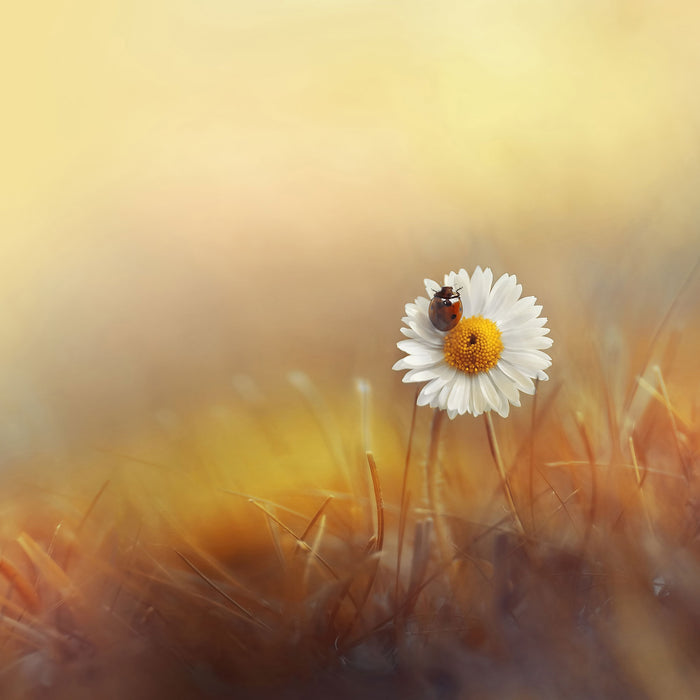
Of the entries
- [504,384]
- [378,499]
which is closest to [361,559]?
[378,499]

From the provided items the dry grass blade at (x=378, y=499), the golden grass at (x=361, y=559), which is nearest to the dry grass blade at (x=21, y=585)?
the golden grass at (x=361, y=559)

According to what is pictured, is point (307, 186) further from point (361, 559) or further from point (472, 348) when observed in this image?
→ point (361, 559)

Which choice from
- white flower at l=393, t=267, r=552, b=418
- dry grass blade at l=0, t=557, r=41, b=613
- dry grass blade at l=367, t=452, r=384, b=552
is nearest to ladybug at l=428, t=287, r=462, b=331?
white flower at l=393, t=267, r=552, b=418

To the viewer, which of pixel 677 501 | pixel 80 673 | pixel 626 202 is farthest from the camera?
pixel 626 202

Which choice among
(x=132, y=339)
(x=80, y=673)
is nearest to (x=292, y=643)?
(x=80, y=673)

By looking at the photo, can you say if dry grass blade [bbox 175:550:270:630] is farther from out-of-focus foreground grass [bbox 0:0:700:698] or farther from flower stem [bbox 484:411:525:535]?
flower stem [bbox 484:411:525:535]

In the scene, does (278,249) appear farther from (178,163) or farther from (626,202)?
(626,202)
